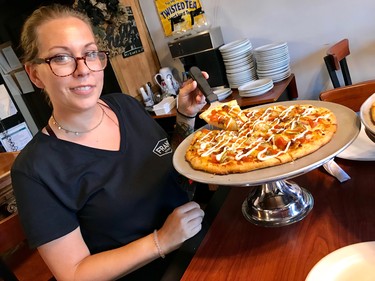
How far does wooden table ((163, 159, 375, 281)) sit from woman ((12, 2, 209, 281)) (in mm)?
71

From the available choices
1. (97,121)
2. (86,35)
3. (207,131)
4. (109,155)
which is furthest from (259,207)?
(86,35)

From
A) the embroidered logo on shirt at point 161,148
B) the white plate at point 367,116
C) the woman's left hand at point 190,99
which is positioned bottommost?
the embroidered logo on shirt at point 161,148

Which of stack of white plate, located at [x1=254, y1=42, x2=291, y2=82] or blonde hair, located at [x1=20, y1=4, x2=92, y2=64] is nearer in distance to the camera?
blonde hair, located at [x1=20, y1=4, x2=92, y2=64]

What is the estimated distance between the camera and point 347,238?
0.72 metres

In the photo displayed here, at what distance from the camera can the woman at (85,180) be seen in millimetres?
897

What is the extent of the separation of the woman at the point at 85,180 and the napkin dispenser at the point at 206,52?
143cm

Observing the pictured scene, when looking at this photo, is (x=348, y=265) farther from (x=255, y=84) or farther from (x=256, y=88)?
(x=255, y=84)

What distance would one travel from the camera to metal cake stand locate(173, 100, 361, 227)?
27.6 inches

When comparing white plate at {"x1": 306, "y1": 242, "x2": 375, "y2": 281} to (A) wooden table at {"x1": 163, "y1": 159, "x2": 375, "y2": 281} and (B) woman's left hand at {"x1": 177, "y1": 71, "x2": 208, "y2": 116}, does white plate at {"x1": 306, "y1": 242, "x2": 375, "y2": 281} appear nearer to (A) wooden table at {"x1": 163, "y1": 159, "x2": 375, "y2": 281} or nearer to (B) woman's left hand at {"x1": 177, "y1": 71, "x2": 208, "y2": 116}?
(A) wooden table at {"x1": 163, "y1": 159, "x2": 375, "y2": 281}

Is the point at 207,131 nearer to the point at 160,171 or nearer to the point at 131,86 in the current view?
the point at 160,171

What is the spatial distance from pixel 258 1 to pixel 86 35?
5.98 feet

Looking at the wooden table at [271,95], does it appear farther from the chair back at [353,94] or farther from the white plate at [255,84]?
the chair back at [353,94]

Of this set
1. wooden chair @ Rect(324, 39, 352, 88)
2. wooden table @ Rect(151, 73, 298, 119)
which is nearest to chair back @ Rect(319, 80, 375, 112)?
wooden chair @ Rect(324, 39, 352, 88)

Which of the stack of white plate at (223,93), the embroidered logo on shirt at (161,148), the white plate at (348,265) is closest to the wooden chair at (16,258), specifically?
the embroidered logo on shirt at (161,148)
